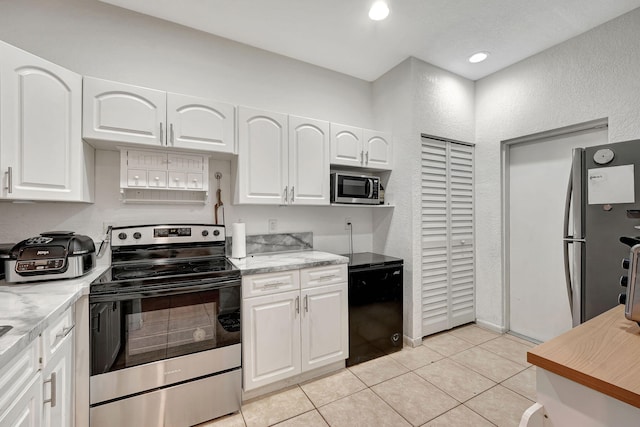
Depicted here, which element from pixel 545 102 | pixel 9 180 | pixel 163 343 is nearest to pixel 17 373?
pixel 163 343

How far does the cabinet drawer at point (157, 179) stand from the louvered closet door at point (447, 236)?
2296 mm

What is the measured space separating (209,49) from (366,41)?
4.46 feet

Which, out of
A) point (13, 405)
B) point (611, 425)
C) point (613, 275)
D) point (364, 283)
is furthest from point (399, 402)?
point (13, 405)

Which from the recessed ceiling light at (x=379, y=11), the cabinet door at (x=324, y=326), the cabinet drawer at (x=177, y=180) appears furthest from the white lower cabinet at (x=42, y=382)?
the recessed ceiling light at (x=379, y=11)

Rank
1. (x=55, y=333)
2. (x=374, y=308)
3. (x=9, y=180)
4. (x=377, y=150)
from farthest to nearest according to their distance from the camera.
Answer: (x=377, y=150) → (x=374, y=308) → (x=9, y=180) → (x=55, y=333)

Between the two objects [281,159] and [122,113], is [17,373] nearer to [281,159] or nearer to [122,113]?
[122,113]

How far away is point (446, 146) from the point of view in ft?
9.48

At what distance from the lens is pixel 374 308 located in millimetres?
2396

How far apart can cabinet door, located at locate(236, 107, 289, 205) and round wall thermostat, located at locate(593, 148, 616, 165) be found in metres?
2.14

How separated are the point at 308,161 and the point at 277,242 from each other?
81cm

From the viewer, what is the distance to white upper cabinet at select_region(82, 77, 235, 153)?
1705mm

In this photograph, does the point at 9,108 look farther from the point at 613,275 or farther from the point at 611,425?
the point at 613,275

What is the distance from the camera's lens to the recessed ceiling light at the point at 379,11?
1.98 metres

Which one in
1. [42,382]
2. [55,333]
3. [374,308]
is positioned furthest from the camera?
[374,308]
